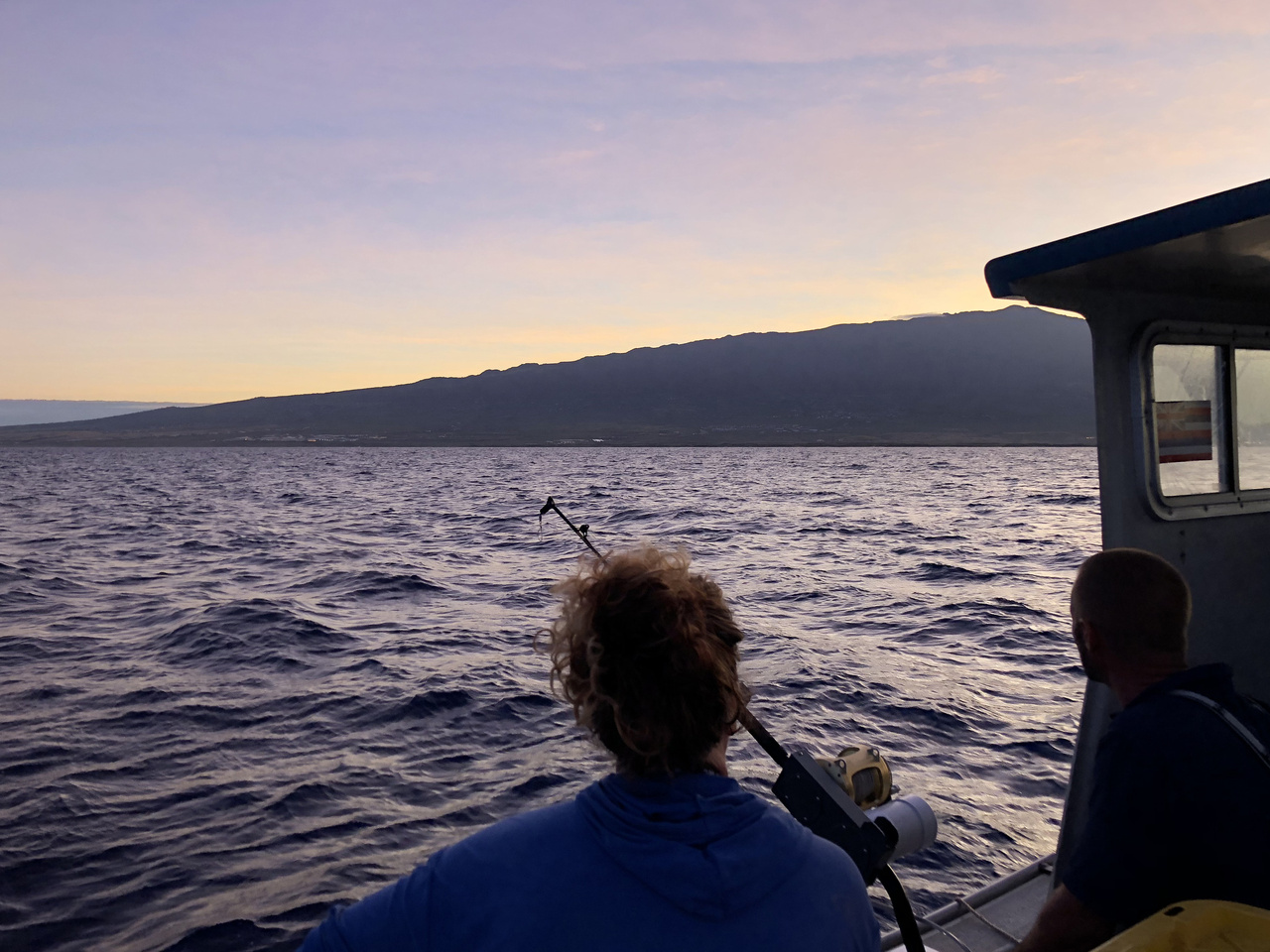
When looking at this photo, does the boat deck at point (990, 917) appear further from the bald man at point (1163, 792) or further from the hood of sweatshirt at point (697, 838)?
the hood of sweatshirt at point (697, 838)

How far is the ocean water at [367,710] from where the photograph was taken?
20.4 ft

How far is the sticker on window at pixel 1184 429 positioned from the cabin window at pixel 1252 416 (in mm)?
264

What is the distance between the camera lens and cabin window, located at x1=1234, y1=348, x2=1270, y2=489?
4.78 m

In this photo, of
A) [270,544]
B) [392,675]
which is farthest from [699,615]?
[270,544]

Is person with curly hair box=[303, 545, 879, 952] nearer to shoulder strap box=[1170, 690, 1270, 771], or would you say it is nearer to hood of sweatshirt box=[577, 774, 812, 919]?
hood of sweatshirt box=[577, 774, 812, 919]

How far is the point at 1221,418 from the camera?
4.71 m

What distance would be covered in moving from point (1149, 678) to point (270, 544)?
26.0m

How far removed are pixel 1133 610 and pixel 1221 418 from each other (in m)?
2.64

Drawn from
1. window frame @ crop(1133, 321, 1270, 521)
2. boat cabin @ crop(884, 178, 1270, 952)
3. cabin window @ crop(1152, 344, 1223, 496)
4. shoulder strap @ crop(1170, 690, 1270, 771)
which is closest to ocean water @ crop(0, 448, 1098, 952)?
shoulder strap @ crop(1170, 690, 1270, 771)

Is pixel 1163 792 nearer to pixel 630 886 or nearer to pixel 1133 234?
pixel 630 886

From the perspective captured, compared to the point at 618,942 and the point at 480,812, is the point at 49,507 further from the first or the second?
the point at 618,942

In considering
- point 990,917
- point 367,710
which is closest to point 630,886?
point 990,917

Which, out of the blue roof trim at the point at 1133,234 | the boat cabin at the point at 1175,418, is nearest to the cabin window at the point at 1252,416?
the boat cabin at the point at 1175,418

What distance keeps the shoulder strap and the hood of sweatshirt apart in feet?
4.80
